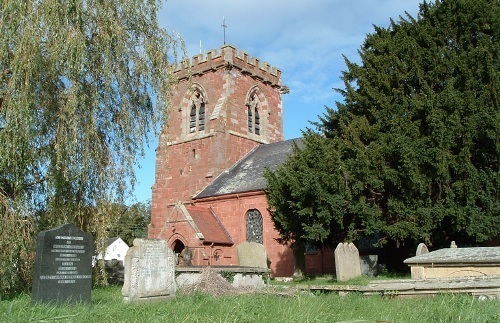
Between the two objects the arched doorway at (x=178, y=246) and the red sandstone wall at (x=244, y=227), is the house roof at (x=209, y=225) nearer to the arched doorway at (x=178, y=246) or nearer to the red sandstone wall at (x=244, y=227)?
the red sandstone wall at (x=244, y=227)

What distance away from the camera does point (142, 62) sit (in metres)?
12.6

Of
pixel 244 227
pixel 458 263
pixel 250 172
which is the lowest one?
pixel 458 263

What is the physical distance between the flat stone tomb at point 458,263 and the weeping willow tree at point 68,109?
25.8ft

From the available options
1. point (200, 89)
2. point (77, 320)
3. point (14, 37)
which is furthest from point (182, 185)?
point (77, 320)

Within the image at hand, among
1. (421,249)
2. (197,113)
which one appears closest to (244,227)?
(197,113)

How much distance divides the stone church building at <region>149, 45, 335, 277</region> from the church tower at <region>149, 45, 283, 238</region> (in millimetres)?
65

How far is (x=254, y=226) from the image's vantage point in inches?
1017

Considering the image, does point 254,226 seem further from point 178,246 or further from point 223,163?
point 223,163

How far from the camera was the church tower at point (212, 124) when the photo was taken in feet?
100

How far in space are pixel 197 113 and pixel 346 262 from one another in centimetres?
1914

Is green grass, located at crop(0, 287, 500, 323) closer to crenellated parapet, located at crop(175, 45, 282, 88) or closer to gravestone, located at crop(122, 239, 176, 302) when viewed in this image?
gravestone, located at crop(122, 239, 176, 302)

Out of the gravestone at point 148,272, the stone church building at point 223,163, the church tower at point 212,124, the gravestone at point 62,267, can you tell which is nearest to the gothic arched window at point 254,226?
the stone church building at point 223,163

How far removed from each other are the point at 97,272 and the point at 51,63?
5197mm

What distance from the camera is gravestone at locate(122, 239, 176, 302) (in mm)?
10282
